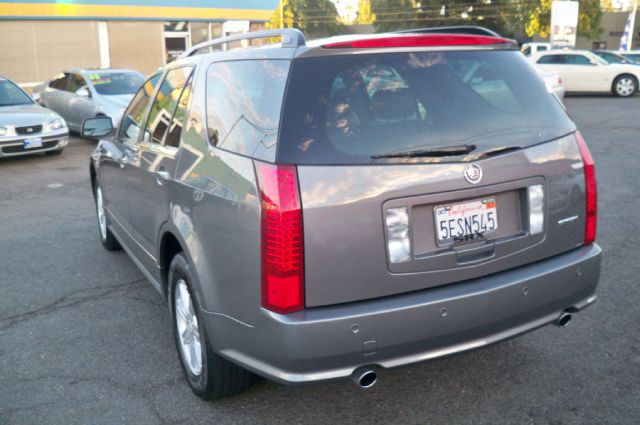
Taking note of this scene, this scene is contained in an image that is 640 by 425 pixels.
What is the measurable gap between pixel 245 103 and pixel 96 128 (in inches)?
121

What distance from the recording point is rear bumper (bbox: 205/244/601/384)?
276 cm

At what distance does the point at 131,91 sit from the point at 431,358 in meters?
13.0

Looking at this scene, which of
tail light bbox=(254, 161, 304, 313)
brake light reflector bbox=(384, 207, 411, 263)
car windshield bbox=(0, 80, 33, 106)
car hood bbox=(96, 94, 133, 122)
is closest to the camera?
tail light bbox=(254, 161, 304, 313)

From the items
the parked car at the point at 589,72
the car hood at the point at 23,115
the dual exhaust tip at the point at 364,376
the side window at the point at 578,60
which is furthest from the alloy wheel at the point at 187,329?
the side window at the point at 578,60

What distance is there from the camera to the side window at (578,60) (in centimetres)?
2200

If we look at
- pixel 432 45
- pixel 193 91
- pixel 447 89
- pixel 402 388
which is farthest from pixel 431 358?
pixel 193 91

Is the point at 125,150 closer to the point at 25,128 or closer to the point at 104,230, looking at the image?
the point at 104,230

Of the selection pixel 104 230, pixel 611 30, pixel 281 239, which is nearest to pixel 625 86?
pixel 104 230

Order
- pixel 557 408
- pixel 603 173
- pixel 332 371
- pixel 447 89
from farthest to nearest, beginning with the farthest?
1. pixel 603 173
2. pixel 557 408
3. pixel 447 89
4. pixel 332 371

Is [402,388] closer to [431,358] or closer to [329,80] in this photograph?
[431,358]

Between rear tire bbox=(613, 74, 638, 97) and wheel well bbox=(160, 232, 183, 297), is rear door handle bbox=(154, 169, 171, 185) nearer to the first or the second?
wheel well bbox=(160, 232, 183, 297)

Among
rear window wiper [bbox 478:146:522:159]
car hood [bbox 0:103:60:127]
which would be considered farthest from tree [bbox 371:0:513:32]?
rear window wiper [bbox 478:146:522:159]

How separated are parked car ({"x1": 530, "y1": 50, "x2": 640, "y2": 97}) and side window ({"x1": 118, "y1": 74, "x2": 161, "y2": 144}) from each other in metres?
18.6

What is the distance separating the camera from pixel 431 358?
2945 millimetres
